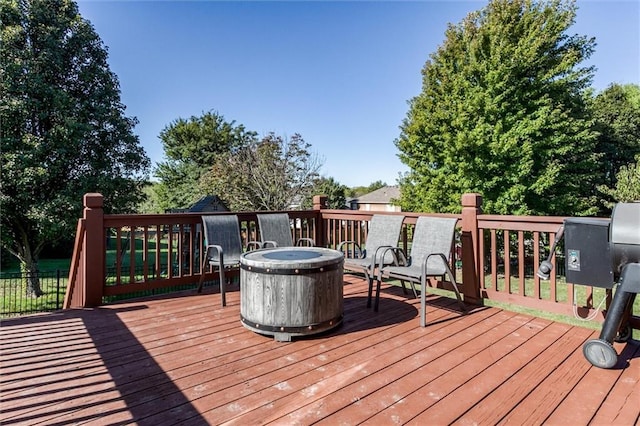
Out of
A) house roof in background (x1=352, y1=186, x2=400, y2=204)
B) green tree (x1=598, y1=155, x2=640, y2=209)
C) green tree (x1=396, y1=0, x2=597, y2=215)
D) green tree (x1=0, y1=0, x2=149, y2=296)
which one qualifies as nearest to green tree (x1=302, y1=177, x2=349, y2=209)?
green tree (x1=396, y1=0, x2=597, y2=215)

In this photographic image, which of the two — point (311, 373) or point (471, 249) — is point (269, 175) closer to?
point (471, 249)

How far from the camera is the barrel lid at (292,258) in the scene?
2.80 m

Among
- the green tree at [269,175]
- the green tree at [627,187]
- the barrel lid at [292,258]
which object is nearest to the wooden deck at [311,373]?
the barrel lid at [292,258]

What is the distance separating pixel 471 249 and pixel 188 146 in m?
29.2

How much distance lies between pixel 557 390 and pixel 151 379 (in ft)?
8.06

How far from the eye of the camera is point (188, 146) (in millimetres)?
29297

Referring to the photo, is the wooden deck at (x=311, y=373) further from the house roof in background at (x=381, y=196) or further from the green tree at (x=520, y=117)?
the house roof in background at (x=381, y=196)

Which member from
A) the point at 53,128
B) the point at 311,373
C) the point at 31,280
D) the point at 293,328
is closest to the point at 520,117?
the point at 293,328

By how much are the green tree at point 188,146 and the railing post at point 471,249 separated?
26.4 metres

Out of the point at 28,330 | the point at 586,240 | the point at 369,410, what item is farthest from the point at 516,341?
the point at 28,330

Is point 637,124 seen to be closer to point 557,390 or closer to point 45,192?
point 557,390

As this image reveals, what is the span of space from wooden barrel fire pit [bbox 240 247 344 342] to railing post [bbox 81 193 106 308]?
183 cm

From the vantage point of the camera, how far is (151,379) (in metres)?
2.17

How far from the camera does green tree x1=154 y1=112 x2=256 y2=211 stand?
28.9 metres
